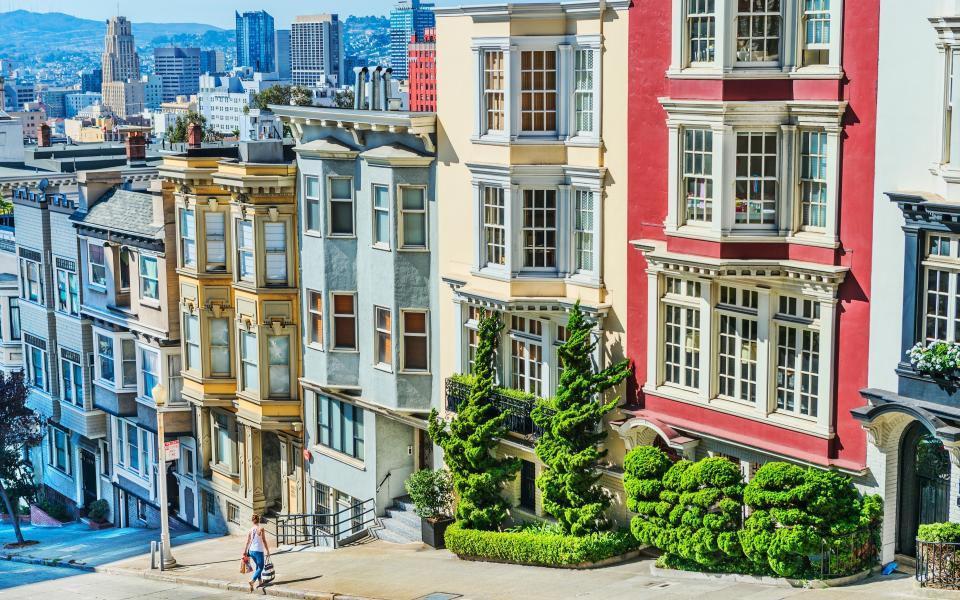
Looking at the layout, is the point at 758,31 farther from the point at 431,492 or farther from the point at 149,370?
the point at 149,370

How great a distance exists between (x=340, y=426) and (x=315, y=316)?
3.06 meters

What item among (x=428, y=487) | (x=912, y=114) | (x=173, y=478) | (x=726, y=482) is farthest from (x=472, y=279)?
(x=173, y=478)

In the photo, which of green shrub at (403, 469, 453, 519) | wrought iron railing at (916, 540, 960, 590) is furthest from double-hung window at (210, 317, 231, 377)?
wrought iron railing at (916, 540, 960, 590)

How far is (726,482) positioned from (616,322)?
190 inches

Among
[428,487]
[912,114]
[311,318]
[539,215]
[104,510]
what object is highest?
[912,114]

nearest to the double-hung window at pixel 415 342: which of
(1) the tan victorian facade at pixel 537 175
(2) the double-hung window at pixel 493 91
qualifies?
(1) the tan victorian facade at pixel 537 175

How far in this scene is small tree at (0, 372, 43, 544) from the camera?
52.2 metres

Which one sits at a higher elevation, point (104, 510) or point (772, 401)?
point (772, 401)

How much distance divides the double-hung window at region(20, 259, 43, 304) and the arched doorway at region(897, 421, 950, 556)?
3561 centimetres

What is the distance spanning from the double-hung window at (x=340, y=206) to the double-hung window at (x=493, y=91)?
18.8 ft

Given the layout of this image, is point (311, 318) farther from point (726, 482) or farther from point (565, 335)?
point (726, 482)

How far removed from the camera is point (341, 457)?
1551 inches

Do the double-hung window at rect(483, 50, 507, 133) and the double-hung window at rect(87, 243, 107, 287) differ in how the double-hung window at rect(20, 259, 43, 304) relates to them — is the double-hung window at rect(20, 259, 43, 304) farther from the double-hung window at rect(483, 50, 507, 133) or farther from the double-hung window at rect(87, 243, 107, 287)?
the double-hung window at rect(483, 50, 507, 133)

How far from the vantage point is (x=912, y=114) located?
82.2 feet
